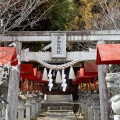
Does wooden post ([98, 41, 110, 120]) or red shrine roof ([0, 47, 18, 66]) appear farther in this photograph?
wooden post ([98, 41, 110, 120])

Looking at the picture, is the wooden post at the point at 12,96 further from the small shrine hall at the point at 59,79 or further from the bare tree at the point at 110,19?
the bare tree at the point at 110,19

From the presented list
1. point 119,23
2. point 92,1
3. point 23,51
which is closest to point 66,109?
point 92,1

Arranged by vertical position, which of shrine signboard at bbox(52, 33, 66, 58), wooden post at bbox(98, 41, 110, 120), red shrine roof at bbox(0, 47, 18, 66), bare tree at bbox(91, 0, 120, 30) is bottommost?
wooden post at bbox(98, 41, 110, 120)

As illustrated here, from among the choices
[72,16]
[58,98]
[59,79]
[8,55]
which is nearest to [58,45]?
[8,55]

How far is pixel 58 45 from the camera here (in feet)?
30.2

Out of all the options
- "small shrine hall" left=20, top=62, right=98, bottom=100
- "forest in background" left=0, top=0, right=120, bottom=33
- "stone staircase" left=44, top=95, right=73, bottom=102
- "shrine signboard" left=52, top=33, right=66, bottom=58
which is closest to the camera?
"shrine signboard" left=52, top=33, right=66, bottom=58

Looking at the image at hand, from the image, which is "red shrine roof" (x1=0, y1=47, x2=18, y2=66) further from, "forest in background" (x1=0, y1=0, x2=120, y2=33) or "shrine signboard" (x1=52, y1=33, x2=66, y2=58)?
"forest in background" (x1=0, y1=0, x2=120, y2=33)

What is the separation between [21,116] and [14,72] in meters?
3.12

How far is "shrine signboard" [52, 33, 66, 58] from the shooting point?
9141 mm

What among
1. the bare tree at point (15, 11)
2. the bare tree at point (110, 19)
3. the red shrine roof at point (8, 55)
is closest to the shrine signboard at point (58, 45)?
the bare tree at point (15, 11)

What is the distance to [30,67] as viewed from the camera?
11.1 m

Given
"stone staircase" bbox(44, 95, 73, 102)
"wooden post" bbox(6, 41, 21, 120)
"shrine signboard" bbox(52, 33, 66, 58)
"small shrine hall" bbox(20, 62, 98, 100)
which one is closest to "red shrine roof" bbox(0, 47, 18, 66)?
"wooden post" bbox(6, 41, 21, 120)

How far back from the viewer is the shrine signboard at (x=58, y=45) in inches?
360

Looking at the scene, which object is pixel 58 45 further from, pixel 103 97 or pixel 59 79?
pixel 103 97
